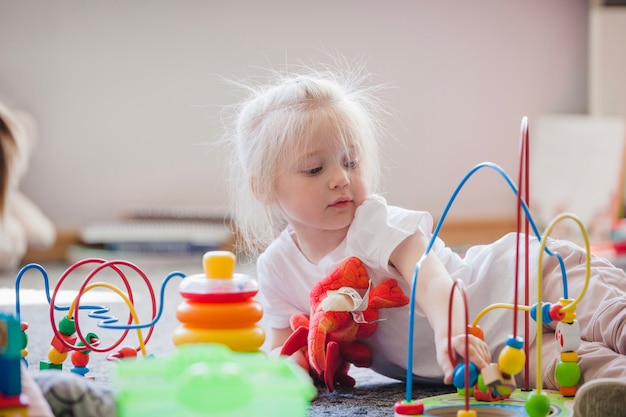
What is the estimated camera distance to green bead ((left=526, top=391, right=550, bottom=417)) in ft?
2.64

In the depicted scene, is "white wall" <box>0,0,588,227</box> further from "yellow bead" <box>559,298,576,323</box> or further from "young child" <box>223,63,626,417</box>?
"yellow bead" <box>559,298,576,323</box>

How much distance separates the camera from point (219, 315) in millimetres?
773

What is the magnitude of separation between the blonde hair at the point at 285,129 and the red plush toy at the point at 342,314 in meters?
0.14

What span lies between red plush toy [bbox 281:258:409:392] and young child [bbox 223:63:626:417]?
2cm

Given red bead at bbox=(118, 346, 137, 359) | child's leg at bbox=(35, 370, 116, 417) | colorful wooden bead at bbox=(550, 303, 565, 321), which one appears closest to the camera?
→ child's leg at bbox=(35, 370, 116, 417)

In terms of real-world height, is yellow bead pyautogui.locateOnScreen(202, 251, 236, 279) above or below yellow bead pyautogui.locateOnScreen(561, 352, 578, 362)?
above

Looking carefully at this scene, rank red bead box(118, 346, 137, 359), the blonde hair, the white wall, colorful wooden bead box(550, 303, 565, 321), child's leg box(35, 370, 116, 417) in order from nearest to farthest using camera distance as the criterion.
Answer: child's leg box(35, 370, 116, 417) < colorful wooden bead box(550, 303, 565, 321) < red bead box(118, 346, 137, 359) < the blonde hair < the white wall

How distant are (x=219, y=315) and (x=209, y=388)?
169mm

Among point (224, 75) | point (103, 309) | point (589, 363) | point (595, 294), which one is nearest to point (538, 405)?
point (589, 363)

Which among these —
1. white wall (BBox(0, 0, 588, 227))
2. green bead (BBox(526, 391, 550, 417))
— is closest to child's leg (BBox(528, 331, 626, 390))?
green bead (BBox(526, 391, 550, 417))

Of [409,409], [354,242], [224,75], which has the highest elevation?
[224,75]

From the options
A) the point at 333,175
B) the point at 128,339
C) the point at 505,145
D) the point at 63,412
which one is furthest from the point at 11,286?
the point at 505,145

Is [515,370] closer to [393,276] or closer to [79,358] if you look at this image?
[393,276]

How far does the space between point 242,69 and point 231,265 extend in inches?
73.4
